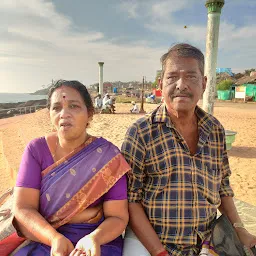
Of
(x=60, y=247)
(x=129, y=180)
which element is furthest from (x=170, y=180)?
(x=60, y=247)

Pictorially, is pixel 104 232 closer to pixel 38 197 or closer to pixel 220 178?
pixel 38 197

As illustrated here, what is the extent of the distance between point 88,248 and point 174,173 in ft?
2.29

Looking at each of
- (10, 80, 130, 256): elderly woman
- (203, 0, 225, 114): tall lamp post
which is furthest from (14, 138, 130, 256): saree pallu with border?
(203, 0, 225, 114): tall lamp post

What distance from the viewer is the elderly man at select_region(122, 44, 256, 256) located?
158 cm

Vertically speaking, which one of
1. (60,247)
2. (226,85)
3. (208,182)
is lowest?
(60,247)

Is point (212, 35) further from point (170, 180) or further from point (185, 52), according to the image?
point (170, 180)

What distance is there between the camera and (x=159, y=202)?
1.59m

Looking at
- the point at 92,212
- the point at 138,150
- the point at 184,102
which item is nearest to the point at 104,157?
the point at 138,150

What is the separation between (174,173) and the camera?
161 centimetres

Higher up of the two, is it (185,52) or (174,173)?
(185,52)

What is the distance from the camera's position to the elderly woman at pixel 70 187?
145cm

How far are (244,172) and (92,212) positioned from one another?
5.60 metres

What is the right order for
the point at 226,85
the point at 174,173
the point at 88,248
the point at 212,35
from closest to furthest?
the point at 88,248 < the point at 174,173 < the point at 212,35 < the point at 226,85

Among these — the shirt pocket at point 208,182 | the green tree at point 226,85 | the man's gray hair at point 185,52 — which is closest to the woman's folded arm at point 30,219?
the shirt pocket at point 208,182
